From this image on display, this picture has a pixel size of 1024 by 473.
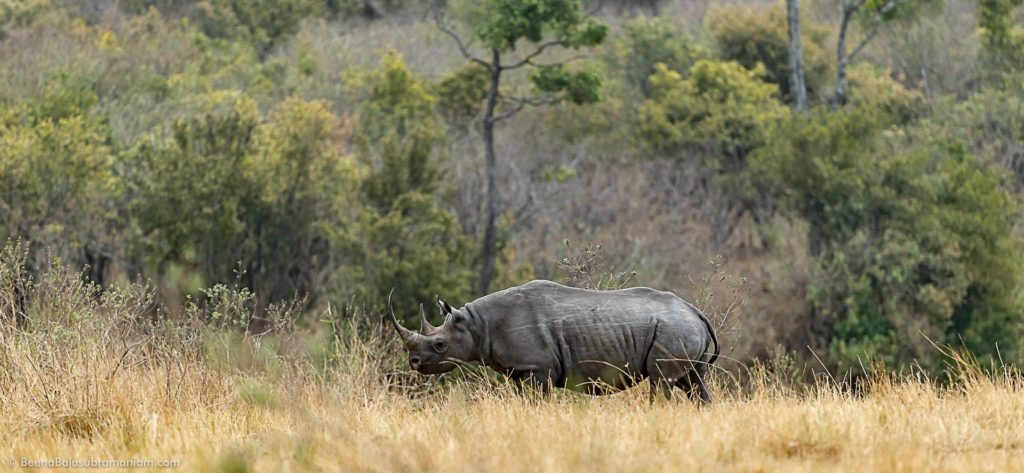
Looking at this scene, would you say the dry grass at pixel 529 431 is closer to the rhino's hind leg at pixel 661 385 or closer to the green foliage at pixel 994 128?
the rhino's hind leg at pixel 661 385

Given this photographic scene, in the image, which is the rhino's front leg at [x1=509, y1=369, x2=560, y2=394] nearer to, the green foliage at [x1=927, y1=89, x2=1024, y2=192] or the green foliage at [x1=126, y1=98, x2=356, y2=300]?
the green foliage at [x1=126, y1=98, x2=356, y2=300]

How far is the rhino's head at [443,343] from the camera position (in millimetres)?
10500

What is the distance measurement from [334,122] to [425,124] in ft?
14.4

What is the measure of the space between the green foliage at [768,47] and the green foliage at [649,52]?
3.95 feet

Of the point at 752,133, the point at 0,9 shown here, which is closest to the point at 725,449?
the point at 752,133

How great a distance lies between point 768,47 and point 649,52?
146 inches

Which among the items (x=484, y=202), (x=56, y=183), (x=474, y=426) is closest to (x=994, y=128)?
(x=484, y=202)

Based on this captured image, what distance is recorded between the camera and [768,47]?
47156 millimetres

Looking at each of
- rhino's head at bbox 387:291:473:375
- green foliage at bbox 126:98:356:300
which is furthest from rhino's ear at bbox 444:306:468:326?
green foliage at bbox 126:98:356:300

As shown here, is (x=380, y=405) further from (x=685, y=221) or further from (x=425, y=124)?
(x=685, y=221)

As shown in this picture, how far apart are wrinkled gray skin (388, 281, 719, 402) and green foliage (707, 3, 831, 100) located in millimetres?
36940

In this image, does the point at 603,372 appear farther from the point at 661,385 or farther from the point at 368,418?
the point at 368,418

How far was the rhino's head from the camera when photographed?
34.4 feet

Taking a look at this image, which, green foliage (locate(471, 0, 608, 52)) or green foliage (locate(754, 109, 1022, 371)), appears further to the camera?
green foliage (locate(471, 0, 608, 52))
